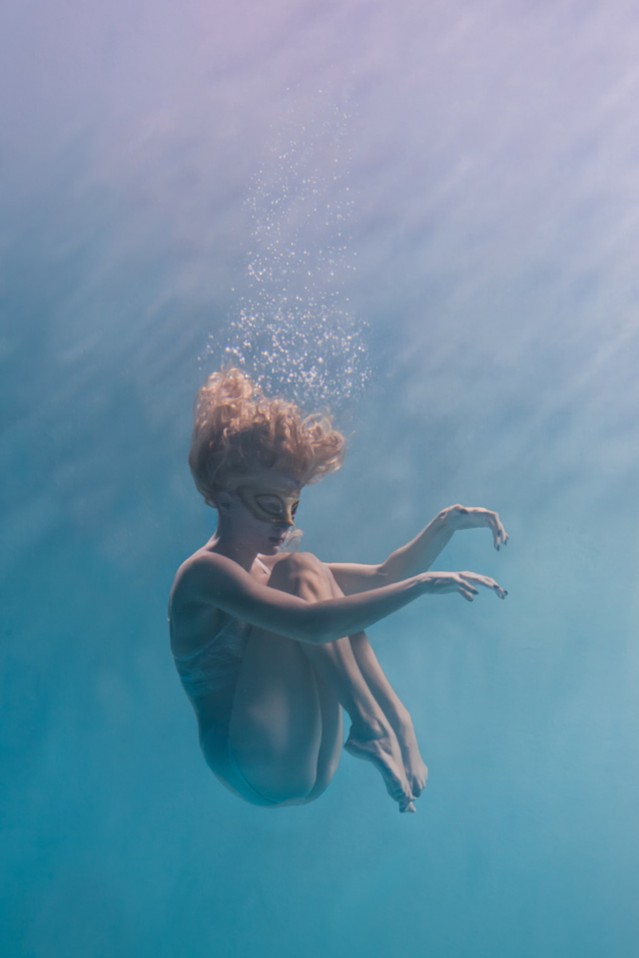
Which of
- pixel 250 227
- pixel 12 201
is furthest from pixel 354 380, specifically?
pixel 12 201

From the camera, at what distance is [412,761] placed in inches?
106

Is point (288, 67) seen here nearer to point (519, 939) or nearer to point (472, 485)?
point (472, 485)

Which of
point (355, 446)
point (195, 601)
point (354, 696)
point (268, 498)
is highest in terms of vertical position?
point (355, 446)

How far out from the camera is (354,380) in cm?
888

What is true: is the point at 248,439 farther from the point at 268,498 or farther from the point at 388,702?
the point at 388,702

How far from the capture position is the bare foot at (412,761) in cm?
265

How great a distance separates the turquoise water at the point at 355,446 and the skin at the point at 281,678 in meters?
5.89

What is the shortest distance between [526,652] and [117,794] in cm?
591

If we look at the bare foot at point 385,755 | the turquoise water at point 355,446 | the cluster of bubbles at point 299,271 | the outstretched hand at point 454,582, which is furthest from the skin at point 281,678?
the turquoise water at point 355,446

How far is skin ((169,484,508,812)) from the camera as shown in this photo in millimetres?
2463

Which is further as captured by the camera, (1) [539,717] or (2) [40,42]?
(1) [539,717]

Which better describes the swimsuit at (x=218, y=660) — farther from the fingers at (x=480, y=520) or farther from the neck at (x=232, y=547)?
the fingers at (x=480, y=520)

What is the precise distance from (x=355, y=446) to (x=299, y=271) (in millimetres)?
2157

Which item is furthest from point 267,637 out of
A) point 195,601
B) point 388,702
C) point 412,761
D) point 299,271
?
point 299,271
